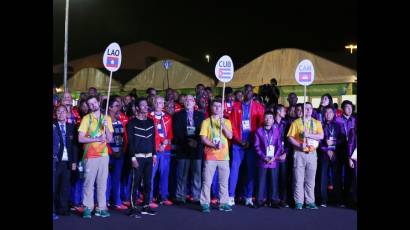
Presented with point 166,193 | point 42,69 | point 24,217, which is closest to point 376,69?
point 42,69

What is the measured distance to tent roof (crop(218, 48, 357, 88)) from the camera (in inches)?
569

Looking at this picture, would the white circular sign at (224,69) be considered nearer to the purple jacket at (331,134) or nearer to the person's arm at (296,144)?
the person's arm at (296,144)

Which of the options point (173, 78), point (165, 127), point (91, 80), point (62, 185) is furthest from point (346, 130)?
point (91, 80)

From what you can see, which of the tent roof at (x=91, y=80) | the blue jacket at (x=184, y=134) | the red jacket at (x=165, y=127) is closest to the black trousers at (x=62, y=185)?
the red jacket at (x=165, y=127)

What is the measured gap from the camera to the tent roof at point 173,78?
1969 centimetres

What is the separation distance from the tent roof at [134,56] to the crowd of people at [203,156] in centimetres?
3593

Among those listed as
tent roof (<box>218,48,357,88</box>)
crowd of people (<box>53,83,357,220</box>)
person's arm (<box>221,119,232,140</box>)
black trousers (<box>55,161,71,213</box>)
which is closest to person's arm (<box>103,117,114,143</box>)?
crowd of people (<box>53,83,357,220</box>)

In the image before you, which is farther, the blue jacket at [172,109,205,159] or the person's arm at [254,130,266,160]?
the blue jacket at [172,109,205,159]

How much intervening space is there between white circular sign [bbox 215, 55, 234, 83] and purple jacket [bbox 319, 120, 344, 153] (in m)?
1.94

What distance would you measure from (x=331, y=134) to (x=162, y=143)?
2.98 meters

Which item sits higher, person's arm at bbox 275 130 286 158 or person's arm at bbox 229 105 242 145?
person's arm at bbox 229 105 242 145

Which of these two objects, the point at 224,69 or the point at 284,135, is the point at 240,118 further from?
the point at 224,69

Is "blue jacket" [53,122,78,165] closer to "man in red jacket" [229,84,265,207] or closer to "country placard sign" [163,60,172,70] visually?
"man in red jacket" [229,84,265,207]

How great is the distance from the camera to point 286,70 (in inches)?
653
